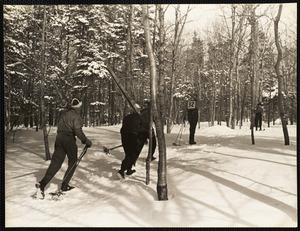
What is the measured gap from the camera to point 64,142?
5.64m

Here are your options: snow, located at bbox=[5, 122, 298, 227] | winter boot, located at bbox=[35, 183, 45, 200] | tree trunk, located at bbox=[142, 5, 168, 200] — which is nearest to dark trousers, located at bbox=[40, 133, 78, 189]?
winter boot, located at bbox=[35, 183, 45, 200]

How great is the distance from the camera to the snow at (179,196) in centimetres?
430

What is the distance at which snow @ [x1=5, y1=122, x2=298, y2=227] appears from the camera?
430 cm

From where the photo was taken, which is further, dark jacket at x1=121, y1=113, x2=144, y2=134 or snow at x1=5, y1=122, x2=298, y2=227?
dark jacket at x1=121, y1=113, x2=144, y2=134

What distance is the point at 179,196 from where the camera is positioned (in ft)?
16.5

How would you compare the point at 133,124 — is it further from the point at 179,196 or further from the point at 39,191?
the point at 39,191

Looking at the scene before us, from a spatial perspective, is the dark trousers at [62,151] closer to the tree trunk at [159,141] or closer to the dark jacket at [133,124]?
the dark jacket at [133,124]

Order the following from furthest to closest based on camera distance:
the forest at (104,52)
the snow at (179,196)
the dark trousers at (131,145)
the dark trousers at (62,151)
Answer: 1. the forest at (104,52)
2. the dark trousers at (131,145)
3. the dark trousers at (62,151)
4. the snow at (179,196)

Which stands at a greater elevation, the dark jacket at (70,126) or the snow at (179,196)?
the dark jacket at (70,126)

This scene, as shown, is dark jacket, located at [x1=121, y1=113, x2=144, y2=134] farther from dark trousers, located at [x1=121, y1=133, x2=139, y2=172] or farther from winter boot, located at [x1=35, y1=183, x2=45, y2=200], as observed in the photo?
winter boot, located at [x1=35, y1=183, x2=45, y2=200]

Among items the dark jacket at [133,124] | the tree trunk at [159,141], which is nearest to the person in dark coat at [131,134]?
the dark jacket at [133,124]

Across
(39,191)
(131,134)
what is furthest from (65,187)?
(131,134)

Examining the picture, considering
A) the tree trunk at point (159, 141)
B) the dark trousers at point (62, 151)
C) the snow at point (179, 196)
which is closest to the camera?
the snow at point (179, 196)

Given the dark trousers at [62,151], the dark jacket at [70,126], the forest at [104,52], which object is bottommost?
the dark trousers at [62,151]
